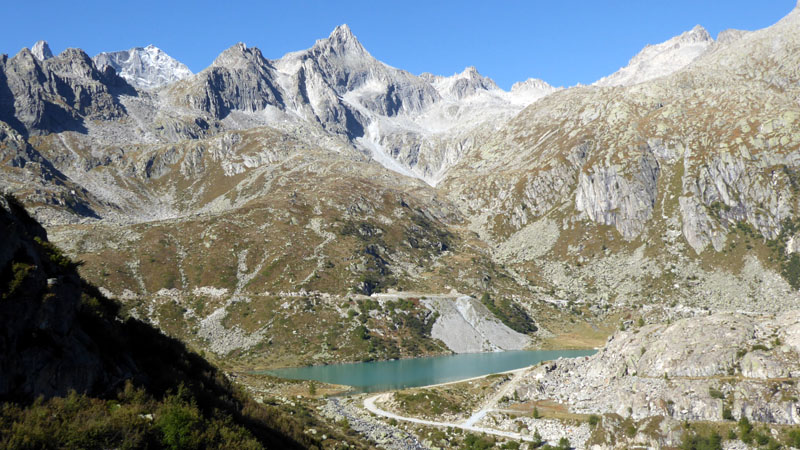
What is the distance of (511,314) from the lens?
617ft

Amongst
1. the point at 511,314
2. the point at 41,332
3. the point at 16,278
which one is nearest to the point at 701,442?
the point at 41,332

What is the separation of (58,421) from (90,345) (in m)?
4.46

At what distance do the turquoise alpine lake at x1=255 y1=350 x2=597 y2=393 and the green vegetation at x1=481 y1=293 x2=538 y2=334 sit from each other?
20296mm

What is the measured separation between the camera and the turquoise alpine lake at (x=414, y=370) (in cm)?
10944

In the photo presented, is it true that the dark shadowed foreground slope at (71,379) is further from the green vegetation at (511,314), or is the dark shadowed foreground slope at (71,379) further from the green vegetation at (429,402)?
the green vegetation at (511,314)

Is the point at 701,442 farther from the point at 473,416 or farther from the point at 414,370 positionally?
the point at 414,370

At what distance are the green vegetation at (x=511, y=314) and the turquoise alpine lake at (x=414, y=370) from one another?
799 inches

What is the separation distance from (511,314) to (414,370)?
2845 inches

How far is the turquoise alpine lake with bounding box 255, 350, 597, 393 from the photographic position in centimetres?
10944

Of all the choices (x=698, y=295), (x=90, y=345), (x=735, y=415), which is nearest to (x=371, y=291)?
(x=698, y=295)

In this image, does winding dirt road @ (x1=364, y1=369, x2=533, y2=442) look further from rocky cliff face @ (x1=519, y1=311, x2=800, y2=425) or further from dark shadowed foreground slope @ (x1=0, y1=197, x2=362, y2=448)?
dark shadowed foreground slope @ (x1=0, y1=197, x2=362, y2=448)

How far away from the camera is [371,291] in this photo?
183625 mm

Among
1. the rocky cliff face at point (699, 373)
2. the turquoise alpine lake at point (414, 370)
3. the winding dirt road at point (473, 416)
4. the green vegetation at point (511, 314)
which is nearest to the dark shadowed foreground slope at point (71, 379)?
the winding dirt road at point (473, 416)

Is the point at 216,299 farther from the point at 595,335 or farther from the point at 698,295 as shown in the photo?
the point at 698,295
